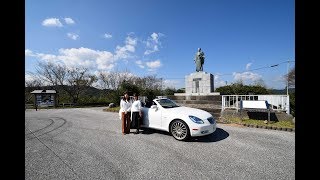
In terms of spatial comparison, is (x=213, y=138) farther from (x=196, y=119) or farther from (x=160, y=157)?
(x=160, y=157)

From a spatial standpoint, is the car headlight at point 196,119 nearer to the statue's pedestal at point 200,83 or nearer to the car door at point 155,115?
the car door at point 155,115

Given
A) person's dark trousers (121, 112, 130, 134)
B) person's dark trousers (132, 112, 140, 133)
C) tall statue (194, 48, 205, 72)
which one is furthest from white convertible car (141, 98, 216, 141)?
tall statue (194, 48, 205, 72)

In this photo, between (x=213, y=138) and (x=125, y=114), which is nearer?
(x=213, y=138)

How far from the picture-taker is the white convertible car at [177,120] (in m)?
6.07

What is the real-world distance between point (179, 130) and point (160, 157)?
5.90ft

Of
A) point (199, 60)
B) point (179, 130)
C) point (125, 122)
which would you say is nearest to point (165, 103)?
point (179, 130)

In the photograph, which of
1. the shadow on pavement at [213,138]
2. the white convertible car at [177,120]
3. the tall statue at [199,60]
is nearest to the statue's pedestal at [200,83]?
the tall statue at [199,60]

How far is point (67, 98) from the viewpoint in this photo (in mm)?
32188

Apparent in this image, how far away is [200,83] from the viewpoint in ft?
58.7

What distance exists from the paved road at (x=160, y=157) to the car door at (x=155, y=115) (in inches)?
19.2
